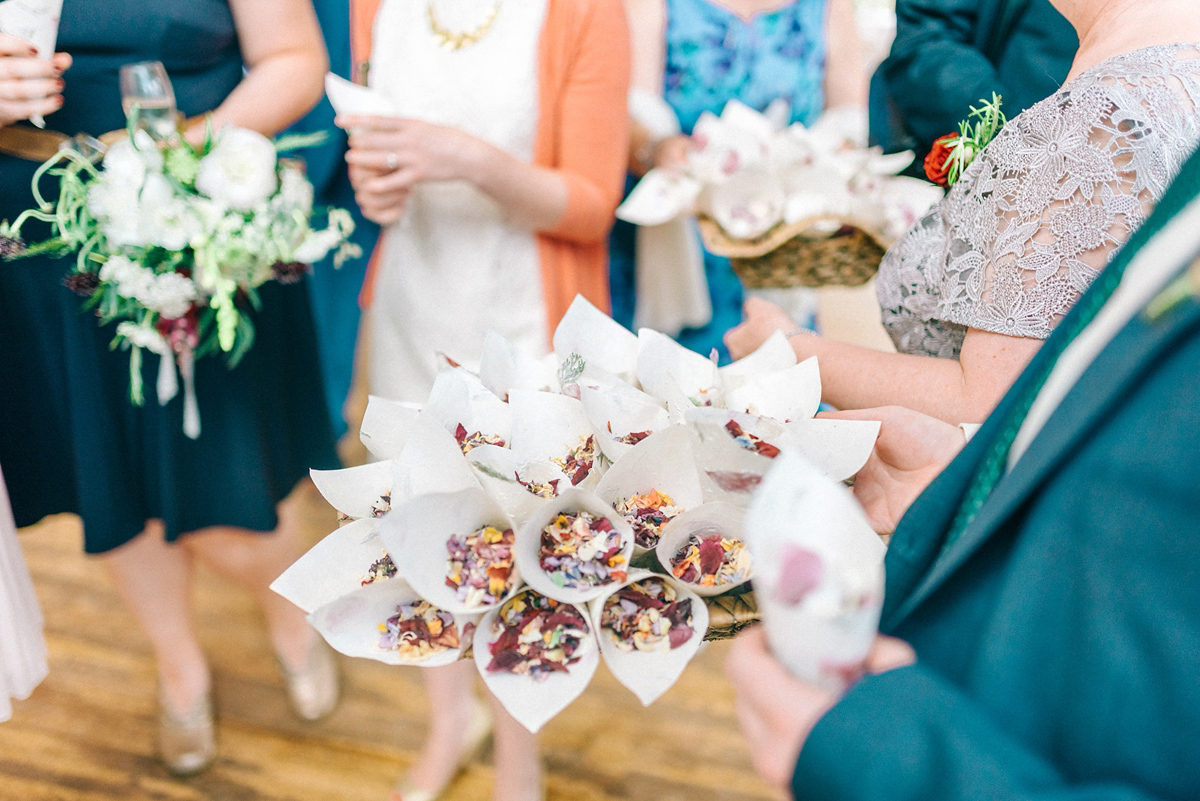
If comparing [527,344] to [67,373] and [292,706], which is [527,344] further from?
[292,706]

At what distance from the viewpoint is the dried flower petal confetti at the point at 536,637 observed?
0.61 metres

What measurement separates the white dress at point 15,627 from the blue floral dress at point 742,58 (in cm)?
134

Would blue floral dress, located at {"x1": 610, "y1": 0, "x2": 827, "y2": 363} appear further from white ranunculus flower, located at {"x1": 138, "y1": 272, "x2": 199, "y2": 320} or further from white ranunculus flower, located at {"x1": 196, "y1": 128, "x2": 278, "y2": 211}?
white ranunculus flower, located at {"x1": 138, "y1": 272, "x2": 199, "y2": 320}

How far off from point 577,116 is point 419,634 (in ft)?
3.18

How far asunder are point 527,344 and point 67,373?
806mm

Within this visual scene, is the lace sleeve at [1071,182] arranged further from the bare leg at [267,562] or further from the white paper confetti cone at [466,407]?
the bare leg at [267,562]

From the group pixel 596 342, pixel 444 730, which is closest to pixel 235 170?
pixel 596 342

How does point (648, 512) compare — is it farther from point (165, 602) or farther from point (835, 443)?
point (165, 602)

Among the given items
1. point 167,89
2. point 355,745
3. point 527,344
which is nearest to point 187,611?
point 355,745

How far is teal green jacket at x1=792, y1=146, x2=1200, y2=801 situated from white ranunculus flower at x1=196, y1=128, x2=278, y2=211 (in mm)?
1062

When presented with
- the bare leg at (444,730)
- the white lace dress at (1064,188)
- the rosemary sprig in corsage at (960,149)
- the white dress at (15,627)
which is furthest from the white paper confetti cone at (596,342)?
the bare leg at (444,730)

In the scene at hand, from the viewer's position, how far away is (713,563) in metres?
0.64

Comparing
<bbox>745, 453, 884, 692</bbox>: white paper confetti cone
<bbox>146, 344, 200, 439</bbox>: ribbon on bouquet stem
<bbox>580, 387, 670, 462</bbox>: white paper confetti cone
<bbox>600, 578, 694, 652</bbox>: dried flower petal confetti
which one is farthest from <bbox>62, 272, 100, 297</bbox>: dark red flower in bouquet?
<bbox>745, 453, 884, 692</bbox>: white paper confetti cone

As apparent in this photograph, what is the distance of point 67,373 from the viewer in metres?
1.28
